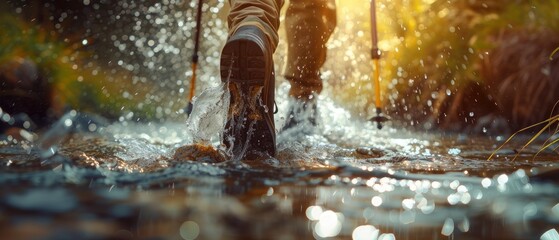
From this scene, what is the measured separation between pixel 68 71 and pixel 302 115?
3.95 meters

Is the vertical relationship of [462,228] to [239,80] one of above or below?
below

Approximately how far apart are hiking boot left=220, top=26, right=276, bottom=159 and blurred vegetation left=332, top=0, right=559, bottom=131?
156 inches

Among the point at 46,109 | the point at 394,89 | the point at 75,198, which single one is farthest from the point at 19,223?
the point at 394,89

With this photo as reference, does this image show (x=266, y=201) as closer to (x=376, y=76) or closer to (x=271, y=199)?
(x=271, y=199)

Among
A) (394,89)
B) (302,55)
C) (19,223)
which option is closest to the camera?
(19,223)

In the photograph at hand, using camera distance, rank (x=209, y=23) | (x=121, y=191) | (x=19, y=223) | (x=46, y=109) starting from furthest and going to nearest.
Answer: (x=209, y=23)
(x=46, y=109)
(x=121, y=191)
(x=19, y=223)

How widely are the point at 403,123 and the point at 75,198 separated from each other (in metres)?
6.13

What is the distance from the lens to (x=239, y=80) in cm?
223

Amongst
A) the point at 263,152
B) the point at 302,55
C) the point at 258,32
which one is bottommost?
the point at 263,152

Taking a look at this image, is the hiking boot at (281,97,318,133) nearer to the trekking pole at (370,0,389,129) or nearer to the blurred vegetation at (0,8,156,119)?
the trekking pole at (370,0,389,129)

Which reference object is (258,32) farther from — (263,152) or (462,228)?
(462,228)

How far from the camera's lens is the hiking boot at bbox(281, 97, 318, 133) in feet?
11.8

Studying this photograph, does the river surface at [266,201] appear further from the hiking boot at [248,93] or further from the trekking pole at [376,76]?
the trekking pole at [376,76]

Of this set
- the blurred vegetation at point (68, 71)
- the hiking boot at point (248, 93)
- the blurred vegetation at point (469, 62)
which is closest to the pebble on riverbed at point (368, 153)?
the hiking boot at point (248, 93)
